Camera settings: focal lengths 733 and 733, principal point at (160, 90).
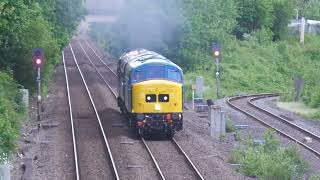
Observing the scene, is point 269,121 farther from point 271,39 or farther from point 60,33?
point 271,39

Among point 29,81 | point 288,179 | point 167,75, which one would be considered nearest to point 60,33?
point 29,81

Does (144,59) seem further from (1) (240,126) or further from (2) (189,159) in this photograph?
(2) (189,159)

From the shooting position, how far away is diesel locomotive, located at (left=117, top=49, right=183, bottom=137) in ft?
78.5

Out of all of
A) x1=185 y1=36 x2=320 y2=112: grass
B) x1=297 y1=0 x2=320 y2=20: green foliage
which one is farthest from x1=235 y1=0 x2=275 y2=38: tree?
x1=297 y1=0 x2=320 y2=20: green foliage

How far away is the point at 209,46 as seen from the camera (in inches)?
2000

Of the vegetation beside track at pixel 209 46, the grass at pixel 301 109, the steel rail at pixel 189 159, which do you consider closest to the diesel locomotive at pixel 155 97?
the steel rail at pixel 189 159

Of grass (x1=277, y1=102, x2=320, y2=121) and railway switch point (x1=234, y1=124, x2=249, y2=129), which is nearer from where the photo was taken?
railway switch point (x1=234, y1=124, x2=249, y2=129)

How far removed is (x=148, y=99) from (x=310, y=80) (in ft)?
76.8

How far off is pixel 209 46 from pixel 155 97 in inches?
1070

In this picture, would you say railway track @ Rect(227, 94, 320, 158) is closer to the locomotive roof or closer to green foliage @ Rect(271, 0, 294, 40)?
the locomotive roof

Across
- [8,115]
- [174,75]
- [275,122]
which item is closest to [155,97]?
[174,75]

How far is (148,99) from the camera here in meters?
24.0

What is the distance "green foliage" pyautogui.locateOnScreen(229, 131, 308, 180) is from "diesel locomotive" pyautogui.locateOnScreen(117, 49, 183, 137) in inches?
132

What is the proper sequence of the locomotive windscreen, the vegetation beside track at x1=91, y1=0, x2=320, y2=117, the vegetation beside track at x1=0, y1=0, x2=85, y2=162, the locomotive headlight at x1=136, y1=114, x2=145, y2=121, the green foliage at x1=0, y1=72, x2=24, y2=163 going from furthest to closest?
the vegetation beside track at x1=91, y1=0, x2=320, y2=117 → the locomotive windscreen → the locomotive headlight at x1=136, y1=114, x2=145, y2=121 → the vegetation beside track at x1=0, y1=0, x2=85, y2=162 → the green foliage at x1=0, y1=72, x2=24, y2=163
